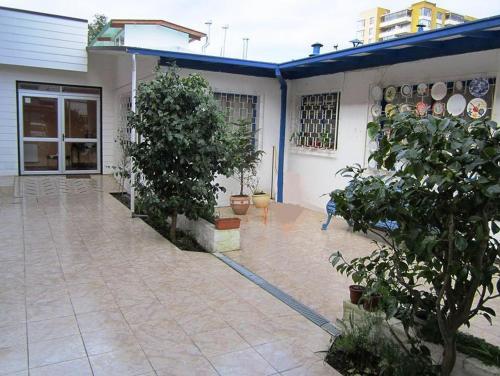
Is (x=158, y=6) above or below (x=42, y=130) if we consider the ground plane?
above

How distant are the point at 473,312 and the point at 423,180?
0.80 metres

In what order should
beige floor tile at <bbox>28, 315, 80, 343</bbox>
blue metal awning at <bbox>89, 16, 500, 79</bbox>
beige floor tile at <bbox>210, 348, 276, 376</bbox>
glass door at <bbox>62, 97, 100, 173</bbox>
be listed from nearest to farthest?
beige floor tile at <bbox>210, 348, 276, 376</bbox> → beige floor tile at <bbox>28, 315, 80, 343</bbox> → blue metal awning at <bbox>89, 16, 500, 79</bbox> → glass door at <bbox>62, 97, 100, 173</bbox>

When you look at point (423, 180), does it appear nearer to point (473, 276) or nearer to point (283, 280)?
point (473, 276)

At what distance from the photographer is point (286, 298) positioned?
397 centimetres

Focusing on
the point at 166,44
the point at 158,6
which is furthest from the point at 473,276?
the point at 158,6

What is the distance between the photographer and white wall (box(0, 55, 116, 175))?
9891 millimetres

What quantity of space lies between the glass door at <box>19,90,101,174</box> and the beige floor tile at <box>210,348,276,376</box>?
9.15m

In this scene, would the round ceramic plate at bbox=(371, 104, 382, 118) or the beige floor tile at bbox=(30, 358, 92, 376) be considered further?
the round ceramic plate at bbox=(371, 104, 382, 118)

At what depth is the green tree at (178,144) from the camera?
5.30 m

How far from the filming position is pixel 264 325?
11.0ft

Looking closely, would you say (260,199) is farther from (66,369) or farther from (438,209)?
(438,209)

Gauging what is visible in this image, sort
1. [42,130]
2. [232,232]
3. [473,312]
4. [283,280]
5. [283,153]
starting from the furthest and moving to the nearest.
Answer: [42,130], [283,153], [232,232], [283,280], [473,312]

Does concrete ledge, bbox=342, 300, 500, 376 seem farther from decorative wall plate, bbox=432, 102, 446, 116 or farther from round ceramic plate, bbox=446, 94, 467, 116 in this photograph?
decorative wall plate, bbox=432, 102, 446, 116

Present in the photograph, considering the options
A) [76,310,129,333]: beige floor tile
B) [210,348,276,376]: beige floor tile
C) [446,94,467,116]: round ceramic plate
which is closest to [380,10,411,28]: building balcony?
[446,94,467,116]: round ceramic plate
